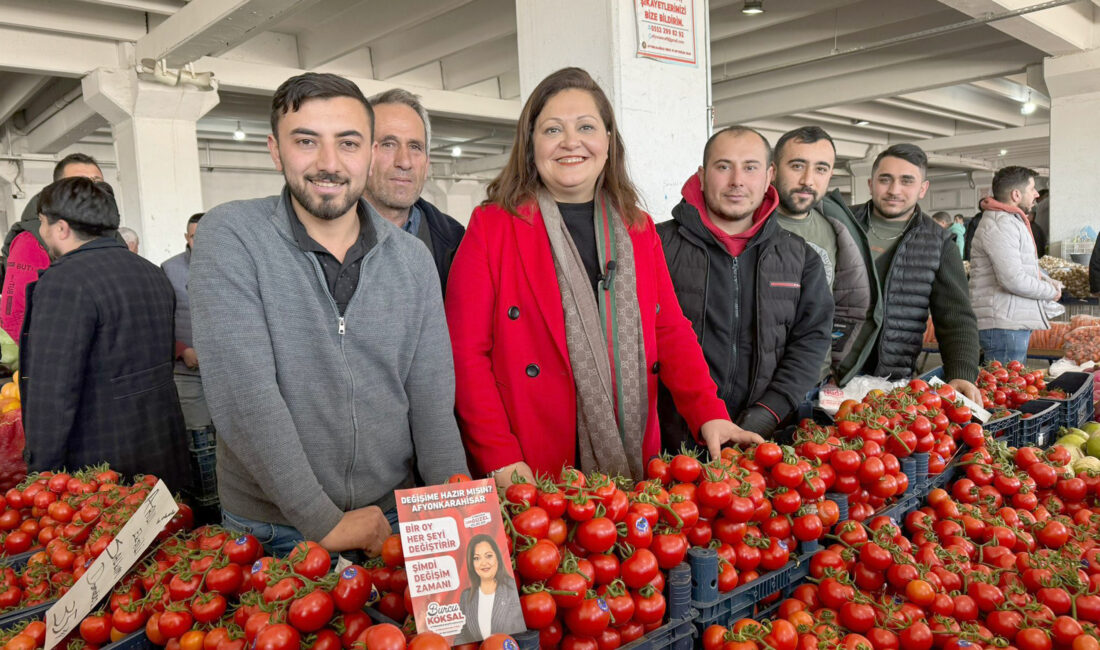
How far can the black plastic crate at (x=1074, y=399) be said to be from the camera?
9.11 ft

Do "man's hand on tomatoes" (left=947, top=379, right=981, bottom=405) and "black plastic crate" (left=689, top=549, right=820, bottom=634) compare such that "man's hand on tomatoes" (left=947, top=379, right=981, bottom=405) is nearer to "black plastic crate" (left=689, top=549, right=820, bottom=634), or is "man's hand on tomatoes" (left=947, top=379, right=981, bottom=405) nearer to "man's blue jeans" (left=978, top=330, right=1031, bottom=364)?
"black plastic crate" (left=689, top=549, right=820, bottom=634)

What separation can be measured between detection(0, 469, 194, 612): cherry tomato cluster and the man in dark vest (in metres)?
2.71

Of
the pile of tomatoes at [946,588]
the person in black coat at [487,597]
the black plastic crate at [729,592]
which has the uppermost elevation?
the person in black coat at [487,597]

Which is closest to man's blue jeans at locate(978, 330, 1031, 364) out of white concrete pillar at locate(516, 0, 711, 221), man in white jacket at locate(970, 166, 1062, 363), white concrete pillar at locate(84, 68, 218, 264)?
man in white jacket at locate(970, 166, 1062, 363)

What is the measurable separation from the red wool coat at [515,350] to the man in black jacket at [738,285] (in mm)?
344

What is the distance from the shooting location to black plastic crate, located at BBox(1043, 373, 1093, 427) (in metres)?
2.78

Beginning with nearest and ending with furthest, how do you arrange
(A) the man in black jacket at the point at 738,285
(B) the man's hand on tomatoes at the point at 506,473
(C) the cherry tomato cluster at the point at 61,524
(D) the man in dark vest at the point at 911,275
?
(C) the cherry tomato cluster at the point at 61,524 → (B) the man's hand on tomatoes at the point at 506,473 → (A) the man in black jacket at the point at 738,285 → (D) the man in dark vest at the point at 911,275

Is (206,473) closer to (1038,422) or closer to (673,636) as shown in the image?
(673,636)

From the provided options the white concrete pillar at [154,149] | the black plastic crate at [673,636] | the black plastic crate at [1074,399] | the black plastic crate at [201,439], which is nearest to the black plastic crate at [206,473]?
the black plastic crate at [201,439]

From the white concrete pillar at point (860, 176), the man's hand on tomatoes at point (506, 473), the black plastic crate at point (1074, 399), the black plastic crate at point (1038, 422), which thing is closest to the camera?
the man's hand on tomatoes at point (506, 473)

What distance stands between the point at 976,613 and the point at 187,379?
152 inches

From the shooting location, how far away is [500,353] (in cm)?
195

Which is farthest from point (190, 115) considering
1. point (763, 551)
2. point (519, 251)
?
point (763, 551)

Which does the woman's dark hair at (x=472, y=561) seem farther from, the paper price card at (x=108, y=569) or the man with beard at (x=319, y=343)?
the paper price card at (x=108, y=569)
